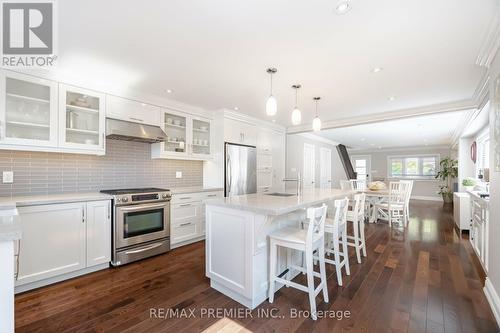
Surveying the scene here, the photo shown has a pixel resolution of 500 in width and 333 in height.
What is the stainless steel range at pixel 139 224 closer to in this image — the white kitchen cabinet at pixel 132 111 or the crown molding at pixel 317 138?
the white kitchen cabinet at pixel 132 111

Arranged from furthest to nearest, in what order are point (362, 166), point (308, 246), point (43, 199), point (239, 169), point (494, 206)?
1. point (362, 166)
2. point (239, 169)
3. point (43, 199)
4. point (494, 206)
5. point (308, 246)

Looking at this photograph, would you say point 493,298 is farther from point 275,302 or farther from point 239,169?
point 239,169

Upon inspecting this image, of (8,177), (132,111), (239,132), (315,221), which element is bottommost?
(315,221)

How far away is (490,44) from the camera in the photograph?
6.37 ft

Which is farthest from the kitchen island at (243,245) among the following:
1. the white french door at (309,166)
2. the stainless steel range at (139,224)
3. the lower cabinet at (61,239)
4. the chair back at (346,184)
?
the white french door at (309,166)

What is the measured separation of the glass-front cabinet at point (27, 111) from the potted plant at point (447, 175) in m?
10.8

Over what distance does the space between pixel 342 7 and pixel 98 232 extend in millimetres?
3255

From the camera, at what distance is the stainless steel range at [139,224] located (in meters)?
2.82

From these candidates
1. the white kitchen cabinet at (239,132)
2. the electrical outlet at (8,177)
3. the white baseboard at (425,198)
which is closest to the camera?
the electrical outlet at (8,177)

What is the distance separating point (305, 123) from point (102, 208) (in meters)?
4.18

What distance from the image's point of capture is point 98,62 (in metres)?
2.40

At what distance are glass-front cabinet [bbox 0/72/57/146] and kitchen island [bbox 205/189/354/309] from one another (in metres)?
2.03

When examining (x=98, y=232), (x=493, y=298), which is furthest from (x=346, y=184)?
(x=98, y=232)

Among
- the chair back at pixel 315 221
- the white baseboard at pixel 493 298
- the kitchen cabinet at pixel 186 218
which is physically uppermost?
the chair back at pixel 315 221
